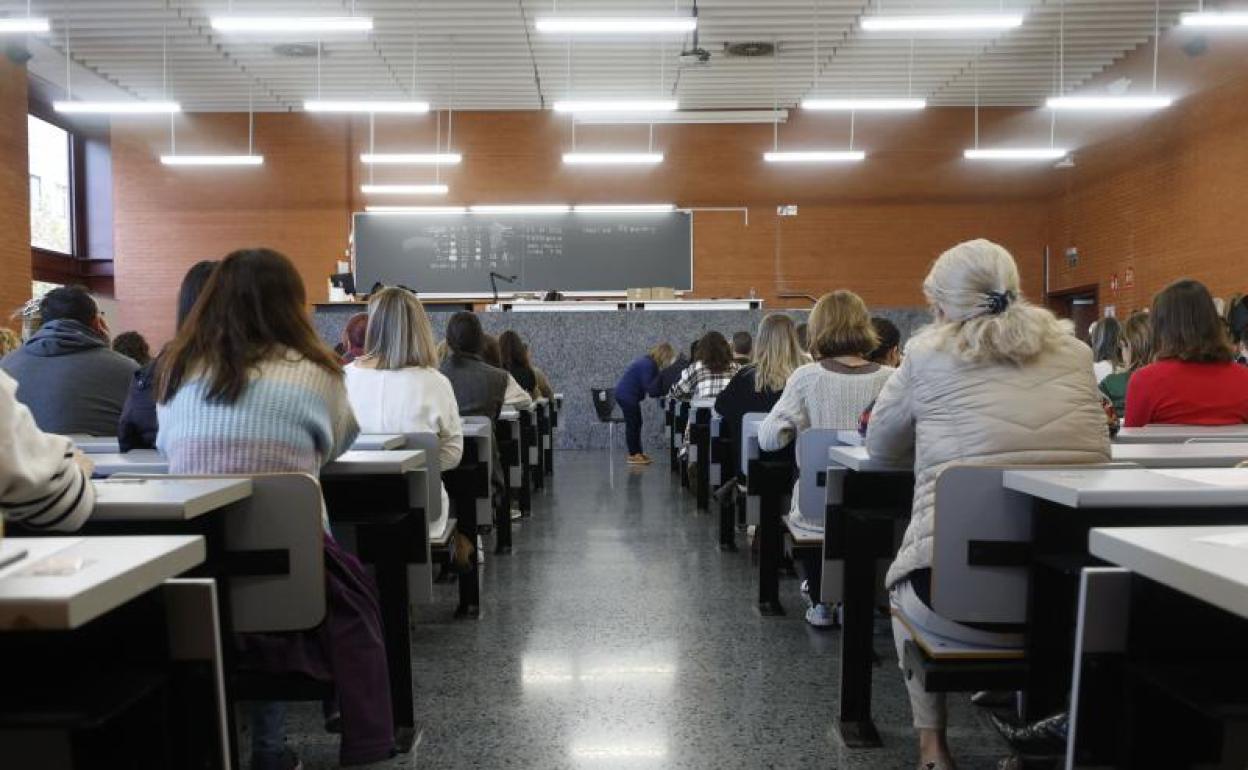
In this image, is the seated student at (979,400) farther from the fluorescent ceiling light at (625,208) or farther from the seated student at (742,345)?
the fluorescent ceiling light at (625,208)

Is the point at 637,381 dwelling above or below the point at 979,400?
below

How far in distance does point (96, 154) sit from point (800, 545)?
13369 millimetres

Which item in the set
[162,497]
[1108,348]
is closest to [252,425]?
[162,497]

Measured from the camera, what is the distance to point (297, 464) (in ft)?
5.91

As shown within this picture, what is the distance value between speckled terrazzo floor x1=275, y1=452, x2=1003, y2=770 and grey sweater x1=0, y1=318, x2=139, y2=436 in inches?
54.4

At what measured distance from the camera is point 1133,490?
4.24 ft

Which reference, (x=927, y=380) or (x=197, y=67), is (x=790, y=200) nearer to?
(x=197, y=67)

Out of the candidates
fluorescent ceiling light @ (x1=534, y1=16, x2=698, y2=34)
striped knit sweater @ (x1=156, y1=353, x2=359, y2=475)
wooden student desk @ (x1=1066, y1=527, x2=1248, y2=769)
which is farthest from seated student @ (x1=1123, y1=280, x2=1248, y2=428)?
fluorescent ceiling light @ (x1=534, y1=16, x2=698, y2=34)

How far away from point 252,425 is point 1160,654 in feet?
5.21

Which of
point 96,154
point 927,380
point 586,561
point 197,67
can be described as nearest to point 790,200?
point 197,67

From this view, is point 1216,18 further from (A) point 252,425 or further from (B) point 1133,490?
(A) point 252,425

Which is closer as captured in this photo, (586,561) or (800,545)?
(800,545)

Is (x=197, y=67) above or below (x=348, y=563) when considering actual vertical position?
above

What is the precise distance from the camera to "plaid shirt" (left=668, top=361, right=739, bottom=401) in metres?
5.89
